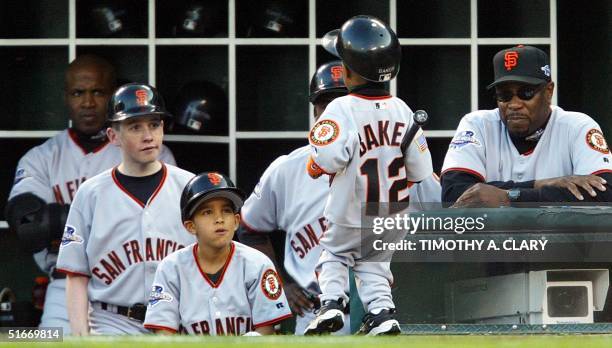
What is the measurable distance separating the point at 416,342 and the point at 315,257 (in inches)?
84.4

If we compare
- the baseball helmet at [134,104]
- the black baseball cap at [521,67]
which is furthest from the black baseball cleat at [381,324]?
the baseball helmet at [134,104]

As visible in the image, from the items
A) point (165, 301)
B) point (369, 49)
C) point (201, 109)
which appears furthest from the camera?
point (201, 109)

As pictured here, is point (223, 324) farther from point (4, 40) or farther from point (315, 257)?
point (4, 40)

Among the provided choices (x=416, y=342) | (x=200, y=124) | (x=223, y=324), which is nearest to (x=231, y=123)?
(x=200, y=124)

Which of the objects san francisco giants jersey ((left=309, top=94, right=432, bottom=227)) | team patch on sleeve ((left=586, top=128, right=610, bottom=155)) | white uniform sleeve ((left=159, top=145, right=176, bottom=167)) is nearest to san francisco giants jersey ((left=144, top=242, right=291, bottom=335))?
san francisco giants jersey ((left=309, top=94, right=432, bottom=227))

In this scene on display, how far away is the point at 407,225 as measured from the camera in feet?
20.7

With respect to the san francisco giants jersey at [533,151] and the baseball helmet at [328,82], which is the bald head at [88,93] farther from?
the san francisco giants jersey at [533,151]

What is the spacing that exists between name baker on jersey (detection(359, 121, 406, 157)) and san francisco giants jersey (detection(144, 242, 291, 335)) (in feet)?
2.79

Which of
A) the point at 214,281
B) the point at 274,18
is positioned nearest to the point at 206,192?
the point at 214,281

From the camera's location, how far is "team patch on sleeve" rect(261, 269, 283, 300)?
657 cm

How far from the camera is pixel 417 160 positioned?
6219 millimetres

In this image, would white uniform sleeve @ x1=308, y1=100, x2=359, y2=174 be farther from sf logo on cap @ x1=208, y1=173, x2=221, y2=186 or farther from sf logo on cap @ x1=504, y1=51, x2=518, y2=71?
sf logo on cap @ x1=504, y1=51, x2=518, y2=71

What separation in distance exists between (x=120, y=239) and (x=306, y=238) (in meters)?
0.87

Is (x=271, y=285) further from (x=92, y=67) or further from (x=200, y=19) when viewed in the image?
(x=200, y=19)
